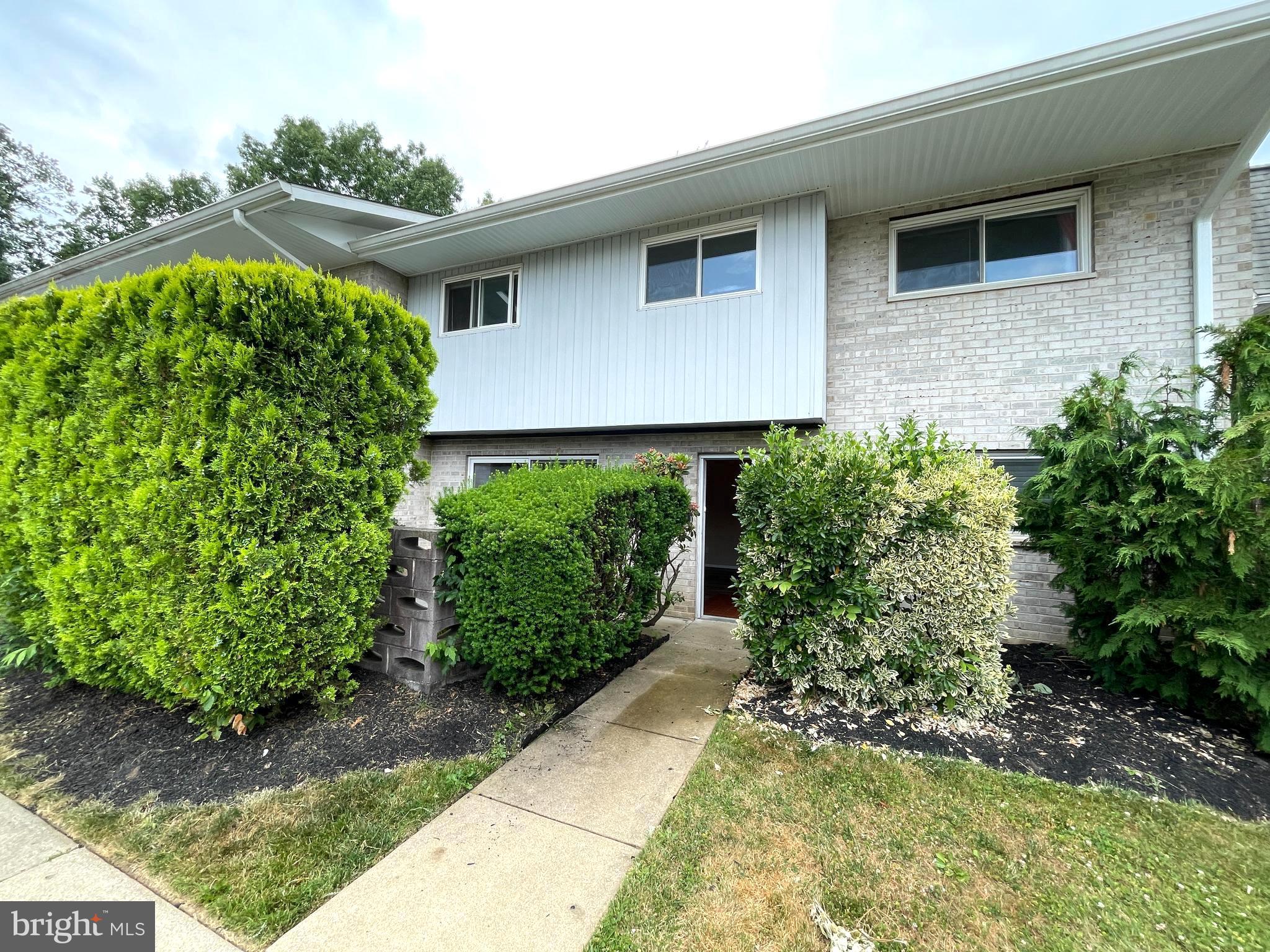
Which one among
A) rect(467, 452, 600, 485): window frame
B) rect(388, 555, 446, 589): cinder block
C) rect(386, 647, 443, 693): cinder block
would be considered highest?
rect(467, 452, 600, 485): window frame

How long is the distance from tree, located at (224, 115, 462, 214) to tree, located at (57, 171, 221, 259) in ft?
6.08

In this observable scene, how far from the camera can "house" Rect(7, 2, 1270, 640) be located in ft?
15.1

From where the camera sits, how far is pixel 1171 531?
3.29m

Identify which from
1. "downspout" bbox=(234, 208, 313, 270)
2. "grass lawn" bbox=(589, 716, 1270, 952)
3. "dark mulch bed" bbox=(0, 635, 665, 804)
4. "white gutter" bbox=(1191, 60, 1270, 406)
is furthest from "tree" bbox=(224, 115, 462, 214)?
"grass lawn" bbox=(589, 716, 1270, 952)

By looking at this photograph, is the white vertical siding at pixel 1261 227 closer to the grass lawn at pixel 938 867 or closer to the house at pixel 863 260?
the house at pixel 863 260

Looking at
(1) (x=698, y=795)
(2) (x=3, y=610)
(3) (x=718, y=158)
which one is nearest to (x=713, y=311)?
(3) (x=718, y=158)

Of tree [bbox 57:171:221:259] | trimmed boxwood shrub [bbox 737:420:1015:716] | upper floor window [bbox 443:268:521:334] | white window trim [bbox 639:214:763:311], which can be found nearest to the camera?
trimmed boxwood shrub [bbox 737:420:1015:716]

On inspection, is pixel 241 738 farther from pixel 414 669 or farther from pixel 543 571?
pixel 543 571

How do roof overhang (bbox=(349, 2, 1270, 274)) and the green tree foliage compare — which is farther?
roof overhang (bbox=(349, 2, 1270, 274))

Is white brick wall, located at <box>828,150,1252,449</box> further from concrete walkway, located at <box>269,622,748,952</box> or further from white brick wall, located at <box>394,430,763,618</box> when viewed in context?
concrete walkway, located at <box>269,622,748,952</box>

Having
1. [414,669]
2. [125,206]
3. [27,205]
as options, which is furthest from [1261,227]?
[27,205]

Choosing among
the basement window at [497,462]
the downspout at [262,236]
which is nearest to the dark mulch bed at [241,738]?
the basement window at [497,462]

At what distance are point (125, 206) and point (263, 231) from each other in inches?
758

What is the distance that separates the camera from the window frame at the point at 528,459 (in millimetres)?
7332
